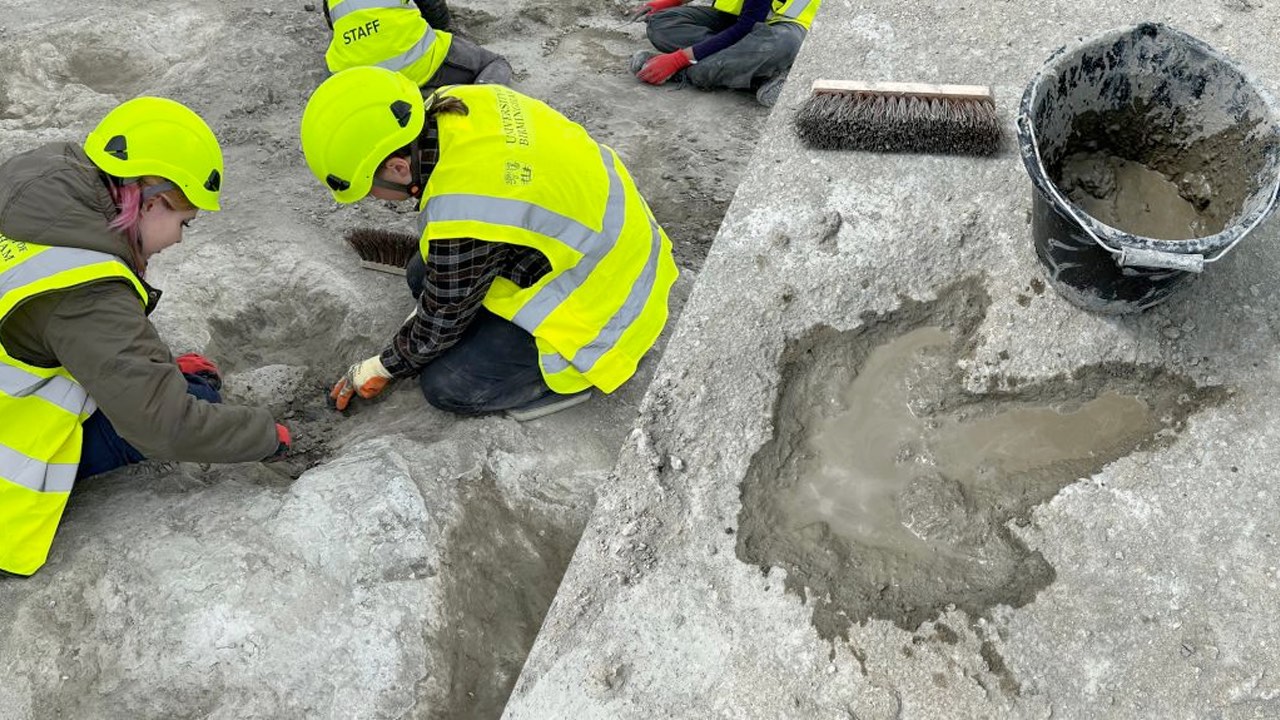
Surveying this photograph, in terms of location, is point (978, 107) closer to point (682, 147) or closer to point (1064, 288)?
point (1064, 288)

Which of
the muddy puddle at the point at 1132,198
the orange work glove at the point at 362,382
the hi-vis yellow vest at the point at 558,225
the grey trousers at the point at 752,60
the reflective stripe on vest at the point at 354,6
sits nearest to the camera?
the hi-vis yellow vest at the point at 558,225

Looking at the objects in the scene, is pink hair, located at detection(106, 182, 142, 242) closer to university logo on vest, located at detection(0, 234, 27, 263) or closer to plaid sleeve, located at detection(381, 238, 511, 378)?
university logo on vest, located at detection(0, 234, 27, 263)

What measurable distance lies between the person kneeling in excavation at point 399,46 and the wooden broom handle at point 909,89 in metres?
2.09

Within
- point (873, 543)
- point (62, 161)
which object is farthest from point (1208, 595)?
point (62, 161)

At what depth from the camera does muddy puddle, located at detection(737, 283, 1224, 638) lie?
2393 mm

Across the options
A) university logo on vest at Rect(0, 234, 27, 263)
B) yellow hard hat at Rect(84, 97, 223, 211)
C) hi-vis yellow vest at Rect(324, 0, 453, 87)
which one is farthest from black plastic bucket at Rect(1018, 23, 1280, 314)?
hi-vis yellow vest at Rect(324, 0, 453, 87)

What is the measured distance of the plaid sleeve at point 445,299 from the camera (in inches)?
107

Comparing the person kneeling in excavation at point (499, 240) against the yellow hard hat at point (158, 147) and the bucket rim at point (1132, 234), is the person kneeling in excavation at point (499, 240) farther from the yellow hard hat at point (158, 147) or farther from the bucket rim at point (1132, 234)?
the bucket rim at point (1132, 234)

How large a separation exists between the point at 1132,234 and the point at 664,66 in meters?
3.11

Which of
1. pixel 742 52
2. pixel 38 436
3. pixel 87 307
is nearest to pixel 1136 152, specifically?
pixel 742 52

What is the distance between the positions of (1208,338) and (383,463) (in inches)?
103

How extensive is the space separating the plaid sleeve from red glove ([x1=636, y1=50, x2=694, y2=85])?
104 inches

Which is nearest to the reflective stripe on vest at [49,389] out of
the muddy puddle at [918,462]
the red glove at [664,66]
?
the muddy puddle at [918,462]

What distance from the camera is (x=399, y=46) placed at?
182 inches
